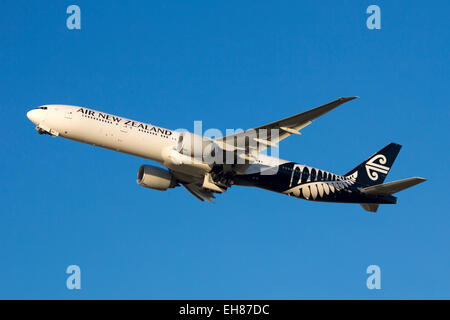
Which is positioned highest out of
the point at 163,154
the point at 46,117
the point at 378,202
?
the point at 46,117

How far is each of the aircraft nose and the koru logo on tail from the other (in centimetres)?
2807

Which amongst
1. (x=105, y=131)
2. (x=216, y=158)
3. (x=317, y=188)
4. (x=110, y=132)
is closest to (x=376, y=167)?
(x=317, y=188)

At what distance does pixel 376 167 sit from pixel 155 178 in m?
19.4

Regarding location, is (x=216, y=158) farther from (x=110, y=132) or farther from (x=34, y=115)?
(x=34, y=115)

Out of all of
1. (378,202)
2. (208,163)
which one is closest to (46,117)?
(208,163)

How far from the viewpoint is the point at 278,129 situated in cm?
4528

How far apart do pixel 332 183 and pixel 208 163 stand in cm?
1149

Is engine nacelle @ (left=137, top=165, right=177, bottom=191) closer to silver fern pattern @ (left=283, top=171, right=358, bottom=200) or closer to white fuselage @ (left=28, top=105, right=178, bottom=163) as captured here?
white fuselage @ (left=28, top=105, right=178, bottom=163)

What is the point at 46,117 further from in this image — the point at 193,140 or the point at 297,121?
the point at 297,121

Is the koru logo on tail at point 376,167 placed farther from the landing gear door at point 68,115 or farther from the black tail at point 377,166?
the landing gear door at point 68,115

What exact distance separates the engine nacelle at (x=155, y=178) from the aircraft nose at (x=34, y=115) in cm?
969

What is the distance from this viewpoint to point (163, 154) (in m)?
50.0

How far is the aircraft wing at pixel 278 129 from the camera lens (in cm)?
4197

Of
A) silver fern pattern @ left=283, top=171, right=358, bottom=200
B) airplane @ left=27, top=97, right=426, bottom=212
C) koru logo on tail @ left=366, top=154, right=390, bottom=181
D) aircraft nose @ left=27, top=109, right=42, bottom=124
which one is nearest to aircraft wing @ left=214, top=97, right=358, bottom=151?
airplane @ left=27, top=97, right=426, bottom=212
